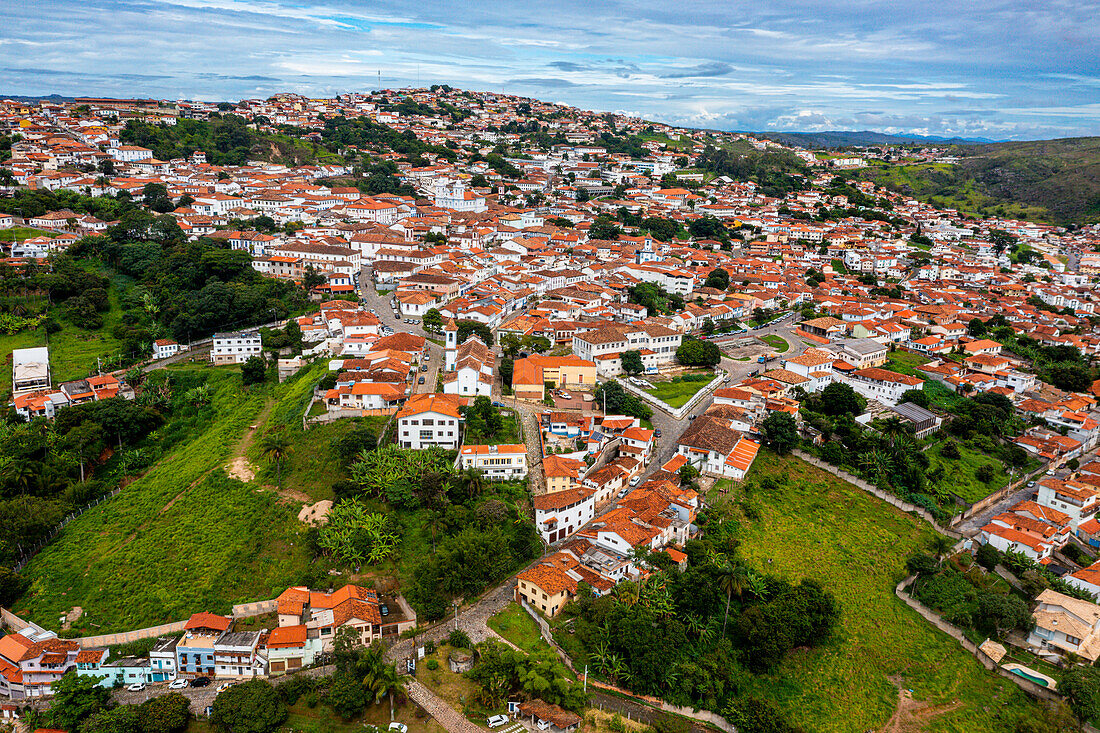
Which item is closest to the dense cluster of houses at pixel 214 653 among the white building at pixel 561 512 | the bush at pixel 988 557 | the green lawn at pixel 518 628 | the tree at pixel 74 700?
the tree at pixel 74 700

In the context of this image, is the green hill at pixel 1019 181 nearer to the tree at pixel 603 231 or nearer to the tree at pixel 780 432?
the tree at pixel 603 231

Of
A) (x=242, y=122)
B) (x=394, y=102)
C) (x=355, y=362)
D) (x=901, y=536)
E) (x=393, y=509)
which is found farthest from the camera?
(x=394, y=102)

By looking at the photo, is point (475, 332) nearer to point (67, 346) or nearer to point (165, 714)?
point (165, 714)

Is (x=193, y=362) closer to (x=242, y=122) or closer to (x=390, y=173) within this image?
(x=390, y=173)

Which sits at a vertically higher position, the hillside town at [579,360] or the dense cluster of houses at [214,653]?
the hillside town at [579,360]

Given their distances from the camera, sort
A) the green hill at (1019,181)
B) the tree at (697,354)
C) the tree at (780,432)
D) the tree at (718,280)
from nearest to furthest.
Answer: the tree at (780,432), the tree at (697,354), the tree at (718,280), the green hill at (1019,181)

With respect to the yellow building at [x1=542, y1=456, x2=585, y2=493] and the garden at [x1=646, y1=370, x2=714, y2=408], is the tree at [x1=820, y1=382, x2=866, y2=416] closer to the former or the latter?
the garden at [x1=646, y1=370, x2=714, y2=408]


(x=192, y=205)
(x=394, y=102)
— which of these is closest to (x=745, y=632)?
(x=192, y=205)

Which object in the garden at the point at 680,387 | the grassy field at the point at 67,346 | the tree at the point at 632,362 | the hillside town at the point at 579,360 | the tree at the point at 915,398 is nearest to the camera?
the hillside town at the point at 579,360

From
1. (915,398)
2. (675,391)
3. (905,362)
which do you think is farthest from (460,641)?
(905,362)
